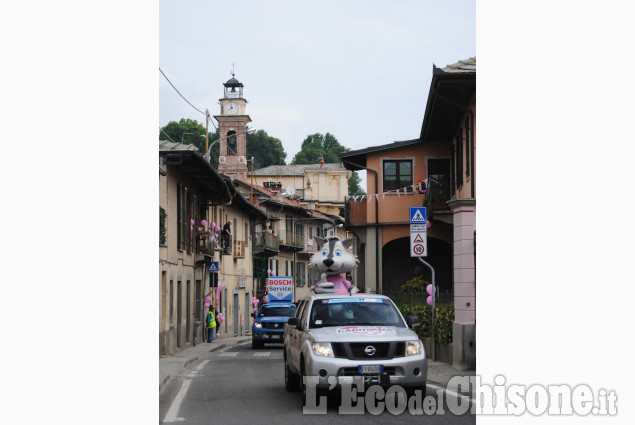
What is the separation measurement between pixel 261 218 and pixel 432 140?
23.1 m

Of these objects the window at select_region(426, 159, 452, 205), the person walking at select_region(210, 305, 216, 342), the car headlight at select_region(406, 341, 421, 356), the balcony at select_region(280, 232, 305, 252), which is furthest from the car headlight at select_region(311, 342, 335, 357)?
the balcony at select_region(280, 232, 305, 252)

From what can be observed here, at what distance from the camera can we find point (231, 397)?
43.0ft

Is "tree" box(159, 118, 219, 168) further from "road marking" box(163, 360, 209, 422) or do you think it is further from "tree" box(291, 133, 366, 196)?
"road marking" box(163, 360, 209, 422)

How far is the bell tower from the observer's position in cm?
7050

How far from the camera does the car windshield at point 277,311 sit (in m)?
31.2

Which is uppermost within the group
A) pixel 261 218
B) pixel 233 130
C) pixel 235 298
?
pixel 233 130

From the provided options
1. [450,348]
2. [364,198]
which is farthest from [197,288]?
[450,348]

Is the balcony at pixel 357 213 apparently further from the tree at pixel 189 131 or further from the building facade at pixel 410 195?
the tree at pixel 189 131

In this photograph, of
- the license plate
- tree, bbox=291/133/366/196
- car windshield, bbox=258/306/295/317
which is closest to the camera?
the license plate

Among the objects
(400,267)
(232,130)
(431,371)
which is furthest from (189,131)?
(431,371)

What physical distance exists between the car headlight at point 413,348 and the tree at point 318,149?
3580 inches

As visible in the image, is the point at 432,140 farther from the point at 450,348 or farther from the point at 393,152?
the point at 450,348

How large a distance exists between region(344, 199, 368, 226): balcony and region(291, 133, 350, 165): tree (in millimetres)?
69540

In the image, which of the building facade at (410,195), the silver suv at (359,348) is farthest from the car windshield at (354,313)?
the building facade at (410,195)
